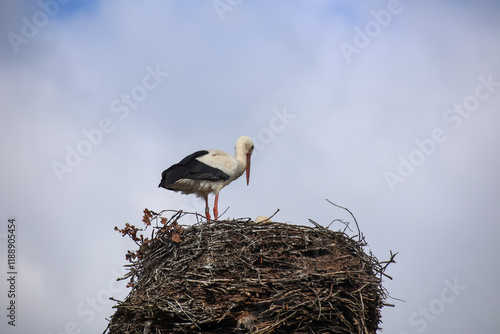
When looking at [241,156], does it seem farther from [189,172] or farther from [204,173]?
[189,172]

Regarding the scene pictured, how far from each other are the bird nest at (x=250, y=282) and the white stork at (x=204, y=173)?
63.6 inches

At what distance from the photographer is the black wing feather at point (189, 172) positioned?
892cm

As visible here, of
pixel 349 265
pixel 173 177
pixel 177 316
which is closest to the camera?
pixel 177 316

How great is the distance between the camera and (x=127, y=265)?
7477 millimetres

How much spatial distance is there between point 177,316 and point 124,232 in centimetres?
138

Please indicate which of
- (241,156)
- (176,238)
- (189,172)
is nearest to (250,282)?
(176,238)

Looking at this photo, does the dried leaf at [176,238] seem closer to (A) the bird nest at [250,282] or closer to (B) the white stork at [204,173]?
(A) the bird nest at [250,282]

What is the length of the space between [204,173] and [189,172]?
21 cm

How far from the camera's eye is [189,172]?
898 cm

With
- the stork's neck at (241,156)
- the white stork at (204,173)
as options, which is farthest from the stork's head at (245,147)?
the white stork at (204,173)

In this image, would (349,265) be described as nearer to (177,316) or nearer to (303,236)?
(303,236)

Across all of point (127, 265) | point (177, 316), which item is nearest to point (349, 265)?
point (177, 316)

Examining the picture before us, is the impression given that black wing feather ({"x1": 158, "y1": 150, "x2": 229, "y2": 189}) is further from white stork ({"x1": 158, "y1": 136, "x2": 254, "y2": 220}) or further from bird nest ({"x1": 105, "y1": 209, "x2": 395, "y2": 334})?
bird nest ({"x1": 105, "y1": 209, "x2": 395, "y2": 334})

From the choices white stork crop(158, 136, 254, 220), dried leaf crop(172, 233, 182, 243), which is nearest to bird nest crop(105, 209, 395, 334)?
dried leaf crop(172, 233, 182, 243)
